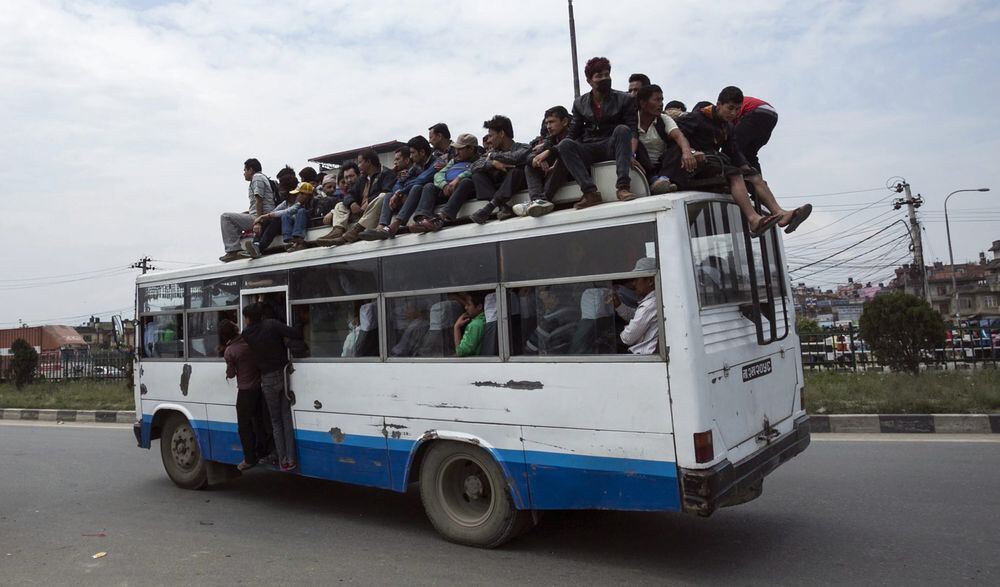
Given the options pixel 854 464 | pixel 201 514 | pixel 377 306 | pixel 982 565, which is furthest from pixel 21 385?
pixel 982 565

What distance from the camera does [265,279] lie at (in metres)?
6.05

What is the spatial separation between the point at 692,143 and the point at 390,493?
3995 mm

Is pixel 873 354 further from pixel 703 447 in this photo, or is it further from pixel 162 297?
pixel 162 297

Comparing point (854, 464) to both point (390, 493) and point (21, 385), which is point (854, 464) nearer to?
point (390, 493)

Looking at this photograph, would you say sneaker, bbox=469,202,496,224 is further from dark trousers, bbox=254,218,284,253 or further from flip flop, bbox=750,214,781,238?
dark trousers, bbox=254,218,284,253

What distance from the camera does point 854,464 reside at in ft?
22.0

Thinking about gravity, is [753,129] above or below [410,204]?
above

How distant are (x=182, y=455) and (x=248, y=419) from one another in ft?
4.90

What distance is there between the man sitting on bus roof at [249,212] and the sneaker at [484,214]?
285cm

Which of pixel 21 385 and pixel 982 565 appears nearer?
pixel 982 565

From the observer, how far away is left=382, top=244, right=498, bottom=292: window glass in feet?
15.3

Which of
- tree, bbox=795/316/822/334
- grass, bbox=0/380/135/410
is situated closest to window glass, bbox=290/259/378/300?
tree, bbox=795/316/822/334

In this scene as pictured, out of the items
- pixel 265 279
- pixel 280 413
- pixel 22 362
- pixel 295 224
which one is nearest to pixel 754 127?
pixel 295 224

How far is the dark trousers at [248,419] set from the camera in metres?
5.89
